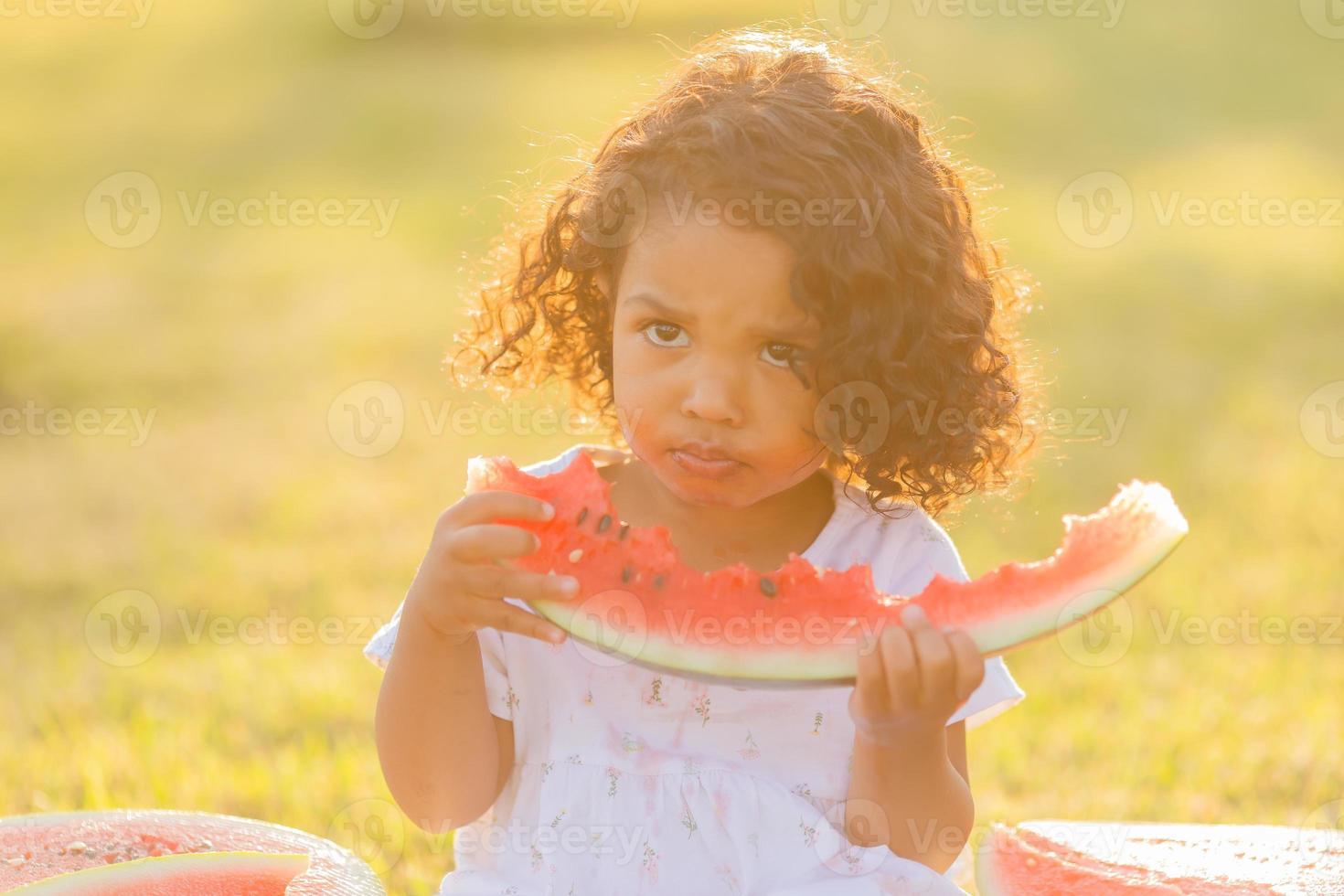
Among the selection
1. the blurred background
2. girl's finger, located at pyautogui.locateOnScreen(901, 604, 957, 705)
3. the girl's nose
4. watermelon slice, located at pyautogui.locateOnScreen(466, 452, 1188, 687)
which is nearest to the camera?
girl's finger, located at pyautogui.locateOnScreen(901, 604, 957, 705)

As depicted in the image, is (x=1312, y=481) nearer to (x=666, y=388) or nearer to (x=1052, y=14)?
(x=666, y=388)

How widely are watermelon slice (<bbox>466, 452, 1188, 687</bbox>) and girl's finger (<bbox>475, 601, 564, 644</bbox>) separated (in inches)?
1.9

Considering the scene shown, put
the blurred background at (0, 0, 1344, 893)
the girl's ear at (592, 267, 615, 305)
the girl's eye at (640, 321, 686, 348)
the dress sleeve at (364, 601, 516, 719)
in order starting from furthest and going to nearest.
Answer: the blurred background at (0, 0, 1344, 893) → the girl's ear at (592, 267, 615, 305) → the dress sleeve at (364, 601, 516, 719) → the girl's eye at (640, 321, 686, 348)

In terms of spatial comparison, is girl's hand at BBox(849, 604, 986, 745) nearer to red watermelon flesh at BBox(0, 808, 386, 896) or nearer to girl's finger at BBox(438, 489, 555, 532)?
girl's finger at BBox(438, 489, 555, 532)

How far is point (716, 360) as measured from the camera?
7.76ft

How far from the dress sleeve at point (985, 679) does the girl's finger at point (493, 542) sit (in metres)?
0.78

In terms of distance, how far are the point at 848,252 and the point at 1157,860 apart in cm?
121

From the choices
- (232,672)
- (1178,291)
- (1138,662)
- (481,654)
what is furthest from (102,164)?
(481,654)

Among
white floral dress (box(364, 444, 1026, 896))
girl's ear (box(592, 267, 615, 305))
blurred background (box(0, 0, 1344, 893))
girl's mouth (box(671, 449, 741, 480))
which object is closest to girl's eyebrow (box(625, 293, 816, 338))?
girl's mouth (box(671, 449, 741, 480))

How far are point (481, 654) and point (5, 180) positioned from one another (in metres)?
11.0

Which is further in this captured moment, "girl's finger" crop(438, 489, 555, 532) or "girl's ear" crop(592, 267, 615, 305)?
"girl's ear" crop(592, 267, 615, 305)

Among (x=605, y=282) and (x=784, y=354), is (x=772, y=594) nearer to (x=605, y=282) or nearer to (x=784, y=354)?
(x=784, y=354)

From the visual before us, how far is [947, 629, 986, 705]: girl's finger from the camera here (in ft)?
6.93

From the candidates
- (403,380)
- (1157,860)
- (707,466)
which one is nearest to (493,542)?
(707,466)
